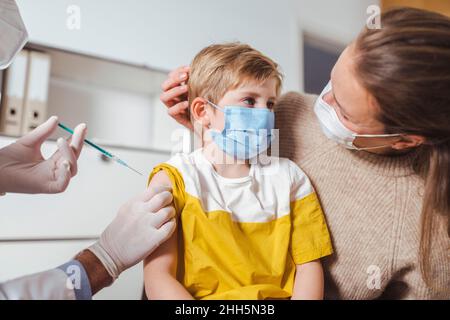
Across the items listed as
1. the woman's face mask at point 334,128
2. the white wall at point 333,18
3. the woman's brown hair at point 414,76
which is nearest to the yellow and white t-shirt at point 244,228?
the woman's face mask at point 334,128

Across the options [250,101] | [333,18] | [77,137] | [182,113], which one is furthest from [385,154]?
[333,18]

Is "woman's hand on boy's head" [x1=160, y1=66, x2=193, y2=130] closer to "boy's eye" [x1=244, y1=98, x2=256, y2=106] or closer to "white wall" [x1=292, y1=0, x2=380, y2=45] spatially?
"boy's eye" [x1=244, y1=98, x2=256, y2=106]

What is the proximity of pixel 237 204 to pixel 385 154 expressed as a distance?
344mm

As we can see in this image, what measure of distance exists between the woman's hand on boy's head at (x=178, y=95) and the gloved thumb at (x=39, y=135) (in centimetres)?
31


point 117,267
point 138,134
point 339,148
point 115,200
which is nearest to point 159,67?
point 138,134

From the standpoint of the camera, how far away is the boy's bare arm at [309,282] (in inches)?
31.7

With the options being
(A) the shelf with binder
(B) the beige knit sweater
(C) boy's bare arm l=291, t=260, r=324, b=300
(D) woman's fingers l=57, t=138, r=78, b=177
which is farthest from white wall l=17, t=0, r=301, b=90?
(C) boy's bare arm l=291, t=260, r=324, b=300

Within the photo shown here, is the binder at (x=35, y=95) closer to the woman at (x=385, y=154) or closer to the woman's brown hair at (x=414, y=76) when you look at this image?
the woman at (x=385, y=154)

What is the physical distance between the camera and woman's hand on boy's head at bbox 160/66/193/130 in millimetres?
952

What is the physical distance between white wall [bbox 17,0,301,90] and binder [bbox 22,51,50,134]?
0.24 feet

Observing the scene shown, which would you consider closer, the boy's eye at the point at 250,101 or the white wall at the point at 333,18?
the boy's eye at the point at 250,101

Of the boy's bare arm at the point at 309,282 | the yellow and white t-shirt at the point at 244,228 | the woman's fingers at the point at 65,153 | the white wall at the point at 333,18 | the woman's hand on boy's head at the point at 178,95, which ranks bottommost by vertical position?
the boy's bare arm at the point at 309,282

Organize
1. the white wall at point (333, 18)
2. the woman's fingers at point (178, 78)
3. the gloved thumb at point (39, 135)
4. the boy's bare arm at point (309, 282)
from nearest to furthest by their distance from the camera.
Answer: the gloved thumb at point (39, 135)
the boy's bare arm at point (309, 282)
the woman's fingers at point (178, 78)
the white wall at point (333, 18)

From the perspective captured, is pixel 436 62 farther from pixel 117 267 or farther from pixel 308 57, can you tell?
pixel 308 57
